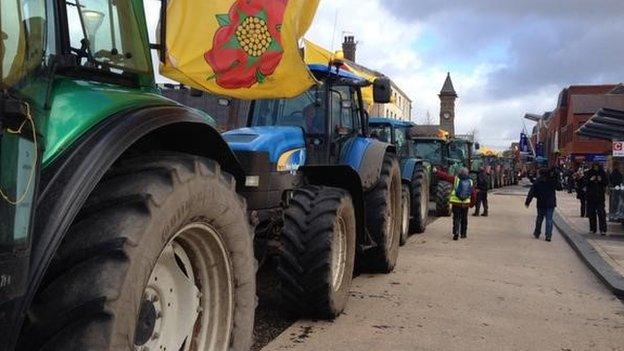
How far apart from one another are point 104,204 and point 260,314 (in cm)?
388

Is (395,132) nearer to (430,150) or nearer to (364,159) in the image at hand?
(430,150)

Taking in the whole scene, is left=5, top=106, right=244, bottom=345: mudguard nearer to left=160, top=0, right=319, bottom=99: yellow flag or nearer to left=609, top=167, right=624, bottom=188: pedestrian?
left=160, top=0, right=319, bottom=99: yellow flag

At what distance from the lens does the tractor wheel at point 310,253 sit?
560 centimetres

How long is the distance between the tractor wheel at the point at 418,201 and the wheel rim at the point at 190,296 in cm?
1007

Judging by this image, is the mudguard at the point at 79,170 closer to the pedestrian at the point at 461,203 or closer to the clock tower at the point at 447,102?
the pedestrian at the point at 461,203

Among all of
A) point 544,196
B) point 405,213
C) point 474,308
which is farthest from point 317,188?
point 544,196

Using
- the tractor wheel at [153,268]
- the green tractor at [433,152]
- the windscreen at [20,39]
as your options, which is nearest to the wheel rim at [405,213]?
the green tractor at [433,152]

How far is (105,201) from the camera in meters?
2.43

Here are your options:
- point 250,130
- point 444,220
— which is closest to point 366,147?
point 250,130

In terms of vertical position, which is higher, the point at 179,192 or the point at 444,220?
the point at 179,192

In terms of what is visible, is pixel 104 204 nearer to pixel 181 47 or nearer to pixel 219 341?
pixel 219 341

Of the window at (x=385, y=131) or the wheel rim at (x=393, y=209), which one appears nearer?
the wheel rim at (x=393, y=209)

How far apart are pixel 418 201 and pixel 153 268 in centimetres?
1087

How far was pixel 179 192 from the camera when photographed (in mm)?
2697
